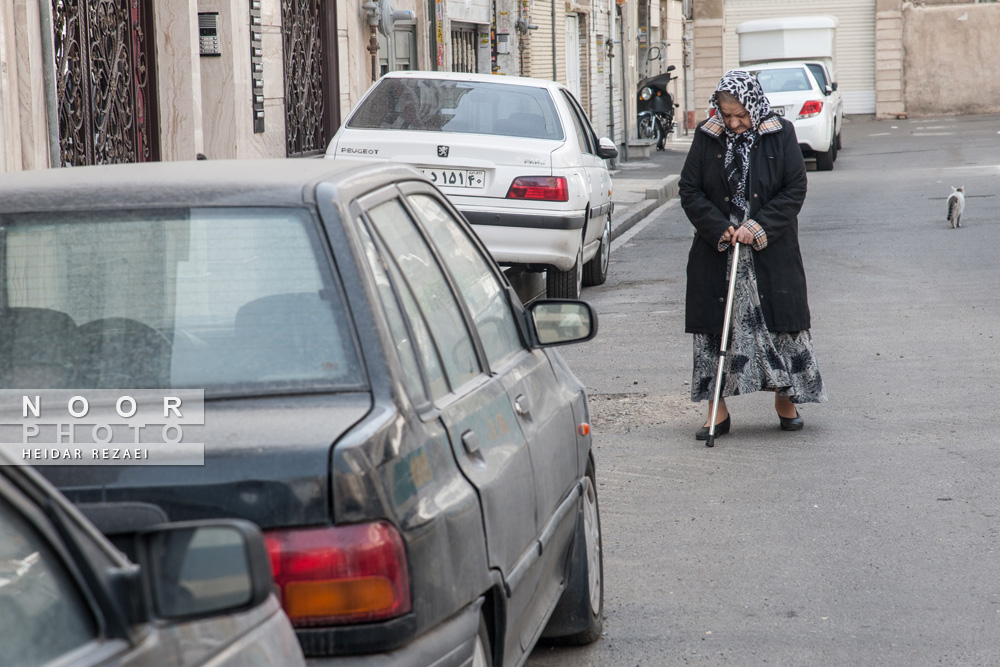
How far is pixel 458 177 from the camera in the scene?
10750mm

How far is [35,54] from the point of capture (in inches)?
374

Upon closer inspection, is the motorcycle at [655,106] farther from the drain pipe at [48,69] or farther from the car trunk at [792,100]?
the drain pipe at [48,69]

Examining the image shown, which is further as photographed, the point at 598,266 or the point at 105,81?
the point at 598,266

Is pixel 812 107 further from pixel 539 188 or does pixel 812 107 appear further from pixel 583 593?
pixel 583 593

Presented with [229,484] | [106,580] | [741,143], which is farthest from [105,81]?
[106,580]

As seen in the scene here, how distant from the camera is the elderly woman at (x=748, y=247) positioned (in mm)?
6898

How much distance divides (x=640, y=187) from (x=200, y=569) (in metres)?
21.6

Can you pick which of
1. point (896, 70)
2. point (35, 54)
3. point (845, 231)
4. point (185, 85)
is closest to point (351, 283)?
point (35, 54)

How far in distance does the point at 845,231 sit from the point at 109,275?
1438 centimetres

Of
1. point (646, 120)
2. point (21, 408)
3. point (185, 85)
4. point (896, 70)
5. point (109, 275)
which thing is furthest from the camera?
point (896, 70)

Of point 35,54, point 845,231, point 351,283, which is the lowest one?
point 845,231

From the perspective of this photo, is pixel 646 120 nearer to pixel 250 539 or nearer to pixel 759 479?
pixel 759 479

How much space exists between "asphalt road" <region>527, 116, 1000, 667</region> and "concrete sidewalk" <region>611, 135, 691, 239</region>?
6676mm

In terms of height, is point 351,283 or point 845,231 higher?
point 351,283
